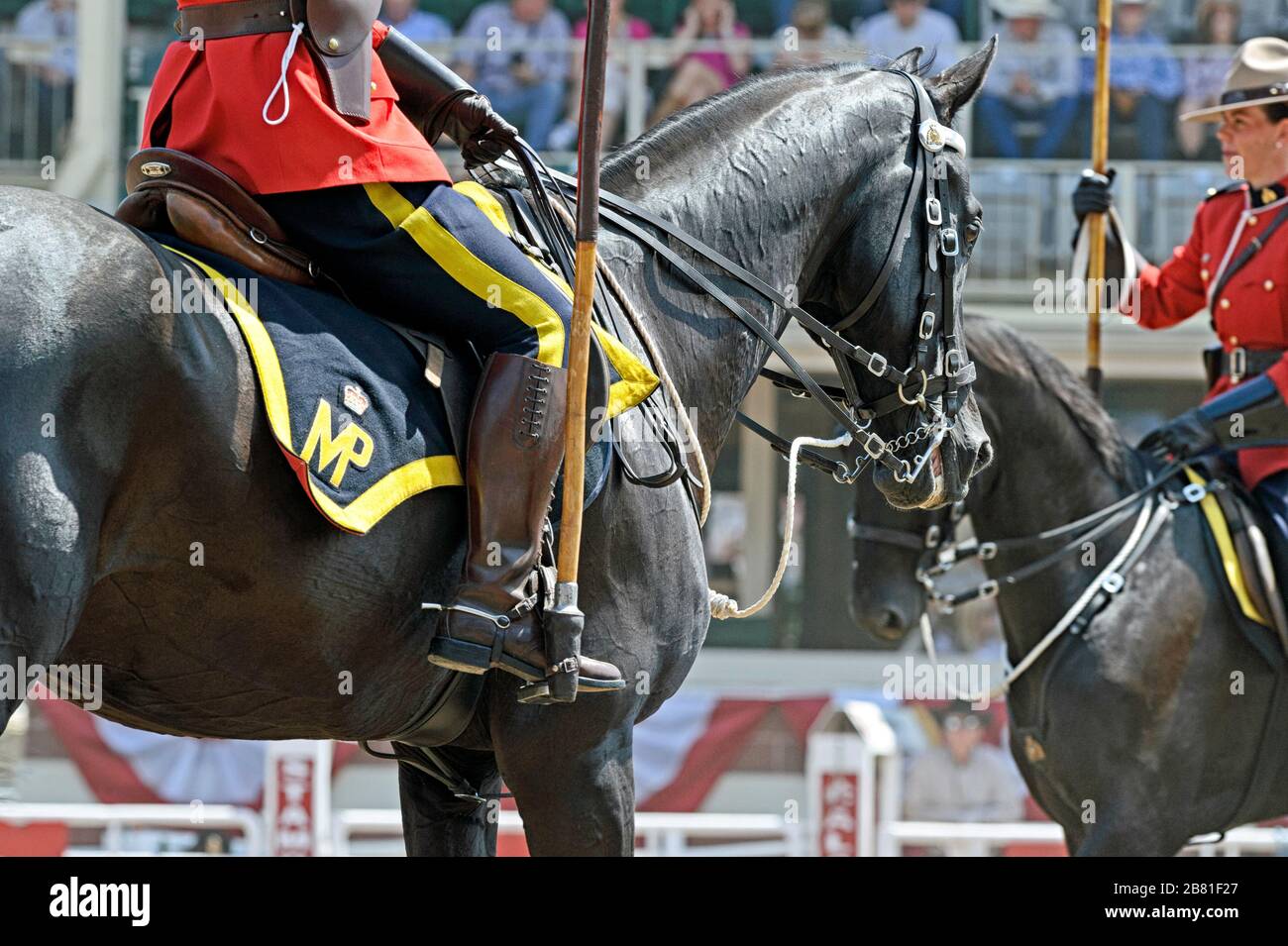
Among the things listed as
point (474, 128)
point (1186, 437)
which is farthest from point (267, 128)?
point (1186, 437)

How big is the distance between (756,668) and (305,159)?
12736 millimetres

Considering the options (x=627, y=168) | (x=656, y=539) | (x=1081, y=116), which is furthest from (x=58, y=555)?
(x=1081, y=116)

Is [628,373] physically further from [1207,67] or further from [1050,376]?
[1207,67]

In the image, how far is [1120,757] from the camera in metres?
5.64

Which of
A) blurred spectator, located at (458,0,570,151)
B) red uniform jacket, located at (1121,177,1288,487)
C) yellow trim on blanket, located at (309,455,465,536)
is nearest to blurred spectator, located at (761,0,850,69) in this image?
blurred spectator, located at (458,0,570,151)

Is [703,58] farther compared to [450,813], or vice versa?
[703,58]

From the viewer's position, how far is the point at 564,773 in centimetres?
342

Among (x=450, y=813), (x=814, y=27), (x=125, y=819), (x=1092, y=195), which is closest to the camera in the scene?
(x=450, y=813)

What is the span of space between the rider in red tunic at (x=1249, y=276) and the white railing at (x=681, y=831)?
3193 millimetres

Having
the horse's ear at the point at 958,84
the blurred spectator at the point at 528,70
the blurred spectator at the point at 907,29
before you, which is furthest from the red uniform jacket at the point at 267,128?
the blurred spectator at the point at 907,29

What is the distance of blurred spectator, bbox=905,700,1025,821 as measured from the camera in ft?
31.6

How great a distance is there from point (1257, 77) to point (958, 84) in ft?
8.51

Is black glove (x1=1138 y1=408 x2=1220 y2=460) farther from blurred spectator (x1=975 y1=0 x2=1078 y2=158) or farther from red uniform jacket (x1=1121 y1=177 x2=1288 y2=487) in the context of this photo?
blurred spectator (x1=975 y1=0 x2=1078 y2=158)
